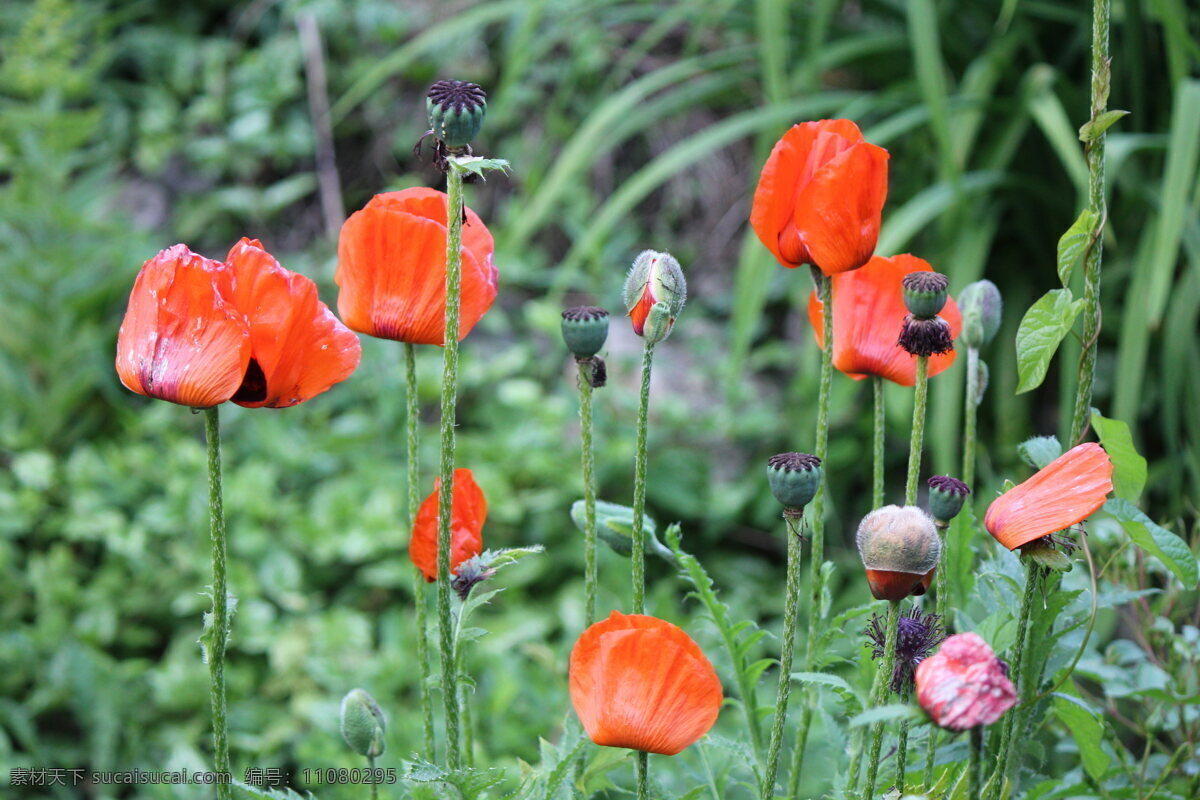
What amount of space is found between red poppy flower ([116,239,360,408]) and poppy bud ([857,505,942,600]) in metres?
0.24

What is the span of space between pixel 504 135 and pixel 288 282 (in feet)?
6.61

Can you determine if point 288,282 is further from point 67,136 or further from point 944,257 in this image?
point 67,136

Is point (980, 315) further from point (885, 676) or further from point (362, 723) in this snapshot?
point (362, 723)

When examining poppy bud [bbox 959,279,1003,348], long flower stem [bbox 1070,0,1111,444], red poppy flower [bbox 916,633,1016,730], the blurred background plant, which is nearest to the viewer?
red poppy flower [bbox 916,633,1016,730]

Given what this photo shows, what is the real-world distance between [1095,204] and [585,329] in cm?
21

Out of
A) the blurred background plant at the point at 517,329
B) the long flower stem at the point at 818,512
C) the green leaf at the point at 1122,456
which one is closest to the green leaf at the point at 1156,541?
the green leaf at the point at 1122,456

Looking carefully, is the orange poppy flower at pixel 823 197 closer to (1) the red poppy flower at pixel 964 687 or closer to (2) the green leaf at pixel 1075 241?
(2) the green leaf at pixel 1075 241

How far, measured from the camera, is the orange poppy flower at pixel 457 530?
0.49 meters

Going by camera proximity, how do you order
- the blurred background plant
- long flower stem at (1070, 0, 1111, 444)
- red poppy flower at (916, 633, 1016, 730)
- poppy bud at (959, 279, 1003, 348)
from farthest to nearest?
the blurred background plant, poppy bud at (959, 279, 1003, 348), long flower stem at (1070, 0, 1111, 444), red poppy flower at (916, 633, 1016, 730)

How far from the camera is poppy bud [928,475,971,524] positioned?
1.51 feet

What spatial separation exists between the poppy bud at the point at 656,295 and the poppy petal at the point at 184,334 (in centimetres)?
16

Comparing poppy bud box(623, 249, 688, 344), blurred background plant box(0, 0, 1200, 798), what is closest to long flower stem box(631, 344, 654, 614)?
poppy bud box(623, 249, 688, 344)

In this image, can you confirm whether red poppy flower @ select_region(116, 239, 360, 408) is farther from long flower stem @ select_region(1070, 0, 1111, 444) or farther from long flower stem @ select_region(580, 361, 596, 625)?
long flower stem @ select_region(1070, 0, 1111, 444)

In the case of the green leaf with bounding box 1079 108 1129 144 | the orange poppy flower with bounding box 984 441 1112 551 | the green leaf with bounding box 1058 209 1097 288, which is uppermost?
the green leaf with bounding box 1079 108 1129 144
